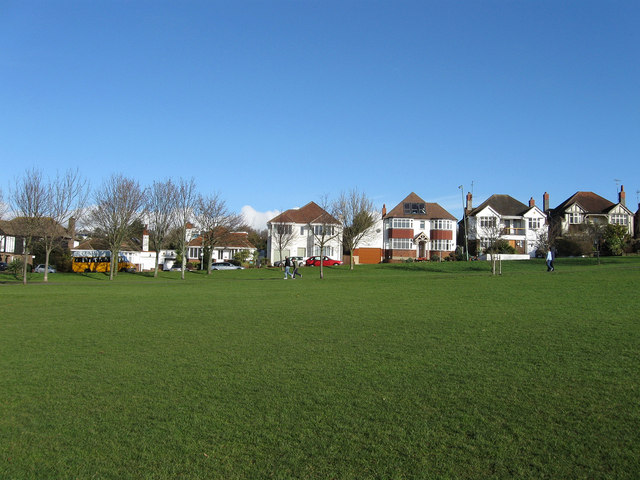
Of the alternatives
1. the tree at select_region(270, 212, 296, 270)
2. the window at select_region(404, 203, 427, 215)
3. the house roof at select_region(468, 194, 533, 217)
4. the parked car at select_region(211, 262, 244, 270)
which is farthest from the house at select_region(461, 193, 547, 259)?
the parked car at select_region(211, 262, 244, 270)

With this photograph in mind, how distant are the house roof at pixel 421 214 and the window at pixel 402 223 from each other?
29.3 inches

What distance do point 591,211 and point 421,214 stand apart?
87.0ft

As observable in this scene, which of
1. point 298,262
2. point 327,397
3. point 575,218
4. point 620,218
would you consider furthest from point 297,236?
point 327,397

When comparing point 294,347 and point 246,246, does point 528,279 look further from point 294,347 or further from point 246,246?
point 246,246

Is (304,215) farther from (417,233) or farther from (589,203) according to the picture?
(589,203)

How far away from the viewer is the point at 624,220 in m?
82.0

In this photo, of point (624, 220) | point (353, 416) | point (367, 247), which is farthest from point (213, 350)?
point (624, 220)

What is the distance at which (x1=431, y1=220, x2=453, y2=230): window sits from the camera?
82.2 meters

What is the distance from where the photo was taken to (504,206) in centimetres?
8631

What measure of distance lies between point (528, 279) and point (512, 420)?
25979 millimetres

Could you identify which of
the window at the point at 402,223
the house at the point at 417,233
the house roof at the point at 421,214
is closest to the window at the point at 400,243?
the house at the point at 417,233

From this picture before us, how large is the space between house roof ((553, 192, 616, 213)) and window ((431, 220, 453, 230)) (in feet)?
61.0

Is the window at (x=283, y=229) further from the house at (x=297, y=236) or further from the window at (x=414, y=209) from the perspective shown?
the window at (x=414, y=209)

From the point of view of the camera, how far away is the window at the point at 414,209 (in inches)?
3280
